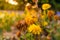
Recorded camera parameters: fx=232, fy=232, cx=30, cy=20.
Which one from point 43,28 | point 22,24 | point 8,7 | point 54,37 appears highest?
point 22,24

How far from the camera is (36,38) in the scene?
244 centimetres

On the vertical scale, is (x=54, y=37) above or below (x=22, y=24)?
below

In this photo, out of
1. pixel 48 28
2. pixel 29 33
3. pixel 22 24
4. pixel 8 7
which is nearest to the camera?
pixel 22 24

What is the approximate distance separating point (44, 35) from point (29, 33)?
179 mm

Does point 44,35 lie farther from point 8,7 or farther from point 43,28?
point 8,7

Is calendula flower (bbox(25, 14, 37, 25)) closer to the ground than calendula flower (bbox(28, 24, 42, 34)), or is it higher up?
higher up

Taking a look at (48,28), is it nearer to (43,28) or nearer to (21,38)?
(43,28)

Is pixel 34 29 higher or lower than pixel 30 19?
lower

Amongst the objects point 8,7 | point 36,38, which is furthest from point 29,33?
point 8,7

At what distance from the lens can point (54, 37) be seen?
8.87 feet

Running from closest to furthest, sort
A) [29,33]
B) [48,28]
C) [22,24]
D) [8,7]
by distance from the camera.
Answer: [22,24] → [29,33] → [48,28] → [8,7]

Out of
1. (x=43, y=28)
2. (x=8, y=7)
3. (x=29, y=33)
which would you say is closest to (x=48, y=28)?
(x=43, y=28)

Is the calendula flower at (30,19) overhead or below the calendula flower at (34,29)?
overhead

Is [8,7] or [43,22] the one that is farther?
[8,7]
